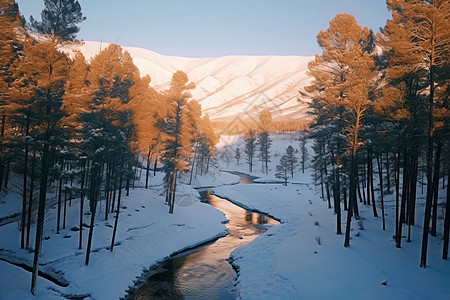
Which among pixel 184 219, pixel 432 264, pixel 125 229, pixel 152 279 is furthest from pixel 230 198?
pixel 432 264

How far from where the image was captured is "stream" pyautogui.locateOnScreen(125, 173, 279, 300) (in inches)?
528

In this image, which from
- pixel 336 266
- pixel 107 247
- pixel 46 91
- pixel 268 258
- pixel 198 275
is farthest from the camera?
pixel 107 247

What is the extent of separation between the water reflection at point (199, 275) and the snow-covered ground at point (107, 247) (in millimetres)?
1124

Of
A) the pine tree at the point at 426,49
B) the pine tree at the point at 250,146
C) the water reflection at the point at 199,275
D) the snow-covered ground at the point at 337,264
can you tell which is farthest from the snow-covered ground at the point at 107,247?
the pine tree at the point at 250,146

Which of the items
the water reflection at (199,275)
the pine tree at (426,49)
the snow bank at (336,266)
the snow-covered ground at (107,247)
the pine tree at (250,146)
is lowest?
the water reflection at (199,275)

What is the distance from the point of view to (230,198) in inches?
1661

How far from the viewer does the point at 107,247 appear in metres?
18.0

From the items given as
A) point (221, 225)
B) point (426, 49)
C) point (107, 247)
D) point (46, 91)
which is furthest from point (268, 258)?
point (46, 91)

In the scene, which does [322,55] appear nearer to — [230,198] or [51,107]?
[51,107]

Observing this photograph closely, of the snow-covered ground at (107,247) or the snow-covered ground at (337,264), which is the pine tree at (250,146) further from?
the snow-covered ground at (337,264)

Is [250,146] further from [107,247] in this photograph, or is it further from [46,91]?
[46,91]

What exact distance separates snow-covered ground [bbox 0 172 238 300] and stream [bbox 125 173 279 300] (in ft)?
2.92

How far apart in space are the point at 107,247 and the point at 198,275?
7198mm

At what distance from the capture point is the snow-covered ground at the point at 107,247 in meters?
12.9
